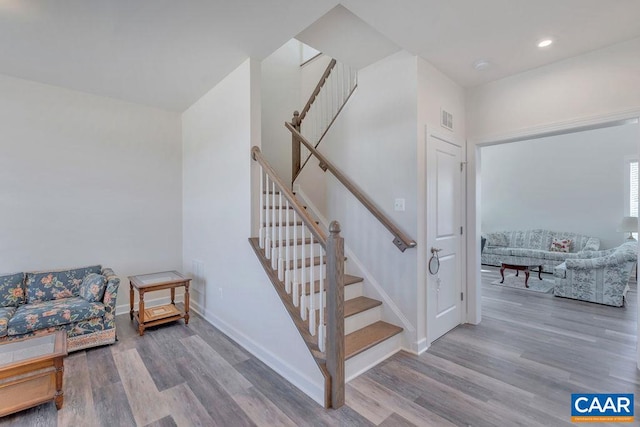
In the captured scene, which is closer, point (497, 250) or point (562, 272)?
point (562, 272)

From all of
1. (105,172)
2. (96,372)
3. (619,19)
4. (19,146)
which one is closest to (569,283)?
(619,19)

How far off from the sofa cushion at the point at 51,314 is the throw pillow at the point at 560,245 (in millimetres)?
7798

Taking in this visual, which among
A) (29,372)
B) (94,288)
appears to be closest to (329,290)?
(29,372)

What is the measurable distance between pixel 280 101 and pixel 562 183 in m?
6.34

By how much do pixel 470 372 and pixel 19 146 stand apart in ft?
16.1

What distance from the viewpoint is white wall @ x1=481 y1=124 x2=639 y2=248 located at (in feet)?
19.1

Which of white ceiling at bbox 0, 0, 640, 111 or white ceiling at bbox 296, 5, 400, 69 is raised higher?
white ceiling at bbox 296, 5, 400, 69

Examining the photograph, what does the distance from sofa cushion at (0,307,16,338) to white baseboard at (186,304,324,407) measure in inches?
66.1

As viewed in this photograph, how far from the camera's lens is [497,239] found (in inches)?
273

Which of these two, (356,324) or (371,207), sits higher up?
(371,207)

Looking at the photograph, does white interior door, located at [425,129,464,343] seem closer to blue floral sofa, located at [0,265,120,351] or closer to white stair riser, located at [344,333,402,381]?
white stair riser, located at [344,333,402,381]

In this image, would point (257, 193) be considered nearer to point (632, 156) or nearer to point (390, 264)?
point (390, 264)

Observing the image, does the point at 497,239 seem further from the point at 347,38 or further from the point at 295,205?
the point at 295,205

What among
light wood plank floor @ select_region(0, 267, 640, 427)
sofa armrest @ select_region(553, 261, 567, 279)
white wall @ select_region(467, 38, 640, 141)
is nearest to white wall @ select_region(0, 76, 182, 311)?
light wood plank floor @ select_region(0, 267, 640, 427)
